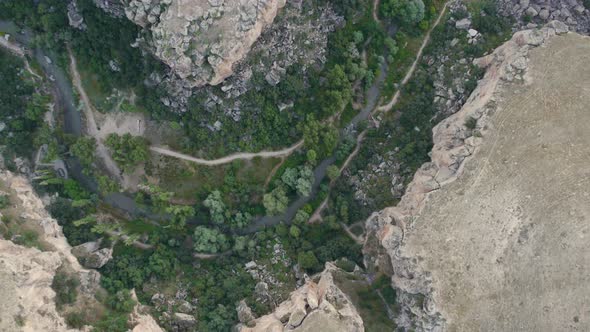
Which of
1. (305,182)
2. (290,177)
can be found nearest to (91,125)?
(290,177)

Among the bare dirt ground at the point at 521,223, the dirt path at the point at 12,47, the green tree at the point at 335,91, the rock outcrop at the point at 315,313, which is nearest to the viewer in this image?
the bare dirt ground at the point at 521,223

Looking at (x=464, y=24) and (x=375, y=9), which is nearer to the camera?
(x=464, y=24)

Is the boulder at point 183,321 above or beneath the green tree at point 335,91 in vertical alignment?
beneath

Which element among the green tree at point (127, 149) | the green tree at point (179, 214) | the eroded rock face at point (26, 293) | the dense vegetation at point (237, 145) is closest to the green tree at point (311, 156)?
the dense vegetation at point (237, 145)

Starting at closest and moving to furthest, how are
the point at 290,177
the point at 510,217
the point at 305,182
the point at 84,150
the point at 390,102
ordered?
the point at 510,217, the point at 84,150, the point at 305,182, the point at 290,177, the point at 390,102

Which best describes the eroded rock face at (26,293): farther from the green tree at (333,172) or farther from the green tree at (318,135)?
the green tree at (333,172)

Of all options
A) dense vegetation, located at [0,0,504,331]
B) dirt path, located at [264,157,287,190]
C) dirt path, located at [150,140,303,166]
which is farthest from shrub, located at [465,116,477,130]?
dirt path, located at [150,140,303,166]

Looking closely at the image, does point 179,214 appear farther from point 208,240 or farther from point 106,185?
point 106,185

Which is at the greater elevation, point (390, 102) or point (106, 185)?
point (390, 102)

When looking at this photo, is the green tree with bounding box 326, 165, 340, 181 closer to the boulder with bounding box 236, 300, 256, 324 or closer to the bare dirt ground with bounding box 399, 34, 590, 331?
the bare dirt ground with bounding box 399, 34, 590, 331
